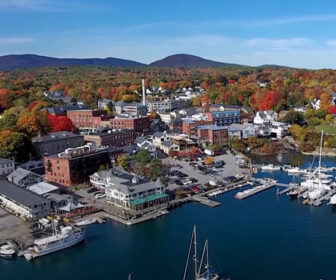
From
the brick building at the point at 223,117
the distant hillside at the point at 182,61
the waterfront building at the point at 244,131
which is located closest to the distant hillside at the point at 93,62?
the distant hillside at the point at 182,61

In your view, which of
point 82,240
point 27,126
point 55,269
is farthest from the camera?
point 27,126

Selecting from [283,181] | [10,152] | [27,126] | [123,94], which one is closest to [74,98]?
[123,94]

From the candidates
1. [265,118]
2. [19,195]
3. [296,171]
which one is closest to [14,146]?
[19,195]

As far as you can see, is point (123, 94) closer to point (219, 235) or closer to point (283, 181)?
point (283, 181)

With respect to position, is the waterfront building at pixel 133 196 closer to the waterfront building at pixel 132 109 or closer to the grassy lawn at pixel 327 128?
the grassy lawn at pixel 327 128

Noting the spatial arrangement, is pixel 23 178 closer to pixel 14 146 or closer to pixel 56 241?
pixel 14 146
